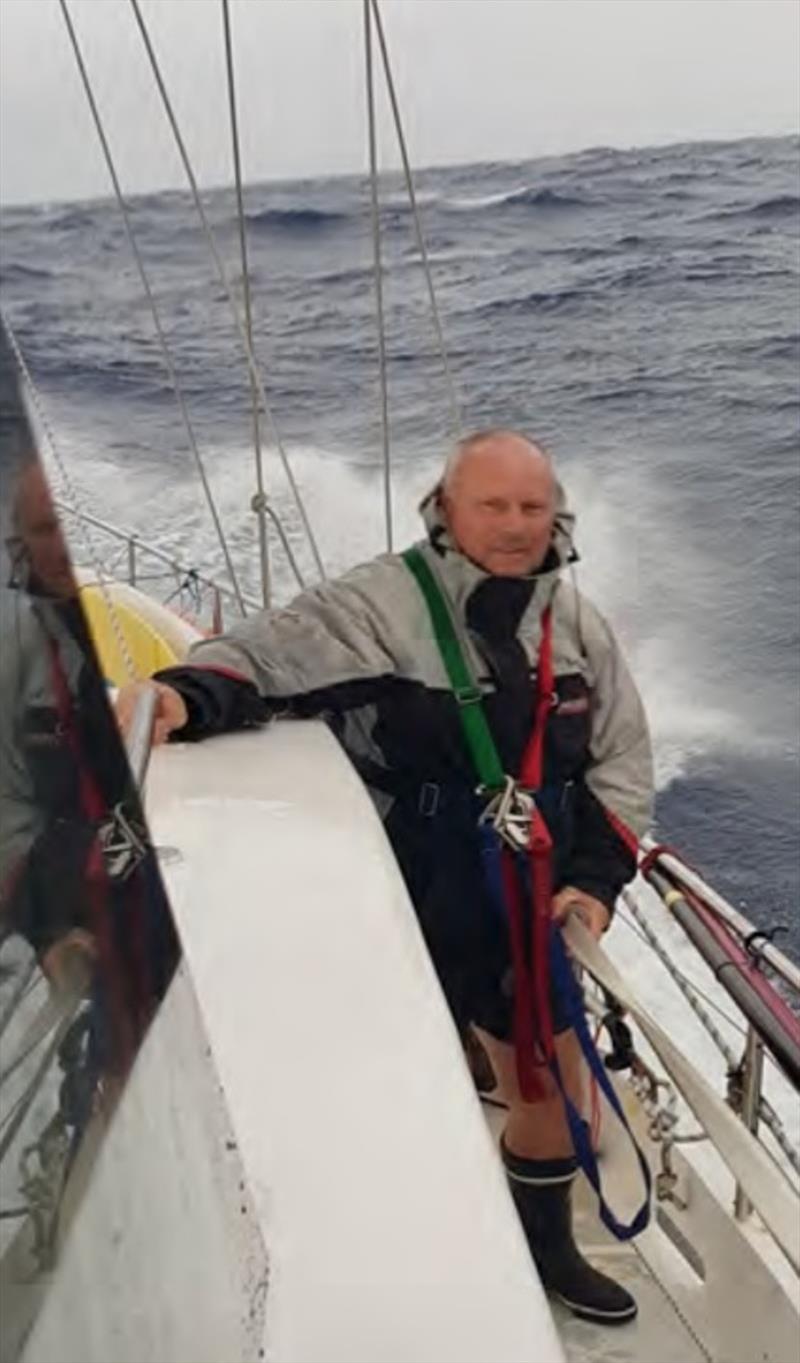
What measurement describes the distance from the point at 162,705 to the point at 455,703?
329 mm

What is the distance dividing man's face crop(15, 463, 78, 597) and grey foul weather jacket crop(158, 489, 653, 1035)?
4.15 feet

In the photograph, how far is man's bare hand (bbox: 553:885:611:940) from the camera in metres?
2.01

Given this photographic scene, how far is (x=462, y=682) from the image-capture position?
197 cm

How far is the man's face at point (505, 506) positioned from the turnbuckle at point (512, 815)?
0.24 metres

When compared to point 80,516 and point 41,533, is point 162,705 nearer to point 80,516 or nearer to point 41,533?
point 41,533

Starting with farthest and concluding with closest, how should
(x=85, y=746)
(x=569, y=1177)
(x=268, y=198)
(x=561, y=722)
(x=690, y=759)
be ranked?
(x=268, y=198) < (x=690, y=759) < (x=569, y=1177) < (x=561, y=722) < (x=85, y=746)

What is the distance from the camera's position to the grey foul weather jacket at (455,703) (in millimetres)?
1990

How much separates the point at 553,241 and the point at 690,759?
11.8 m

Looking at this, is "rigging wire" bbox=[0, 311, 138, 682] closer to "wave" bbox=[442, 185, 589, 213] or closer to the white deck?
the white deck

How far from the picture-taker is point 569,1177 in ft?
7.10

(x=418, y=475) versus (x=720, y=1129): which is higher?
(x=720, y=1129)

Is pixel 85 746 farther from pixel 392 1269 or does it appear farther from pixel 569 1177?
pixel 569 1177

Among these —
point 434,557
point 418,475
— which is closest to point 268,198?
point 418,475

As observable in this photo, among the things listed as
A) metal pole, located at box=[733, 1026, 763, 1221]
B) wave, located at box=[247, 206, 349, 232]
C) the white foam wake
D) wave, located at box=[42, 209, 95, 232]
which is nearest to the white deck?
metal pole, located at box=[733, 1026, 763, 1221]
